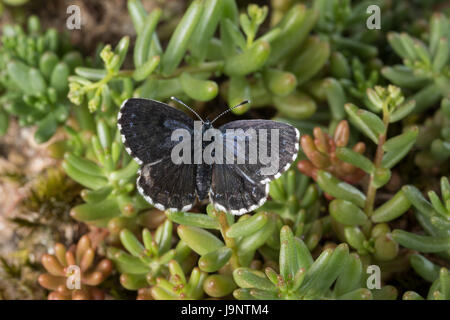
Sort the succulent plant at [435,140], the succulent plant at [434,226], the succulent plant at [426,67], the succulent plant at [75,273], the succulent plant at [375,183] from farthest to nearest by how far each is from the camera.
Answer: the succulent plant at [426,67], the succulent plant at [435,140], the succulent plant at [75,273], the succulent plant at [375,183], the succulent plant at [434,226]

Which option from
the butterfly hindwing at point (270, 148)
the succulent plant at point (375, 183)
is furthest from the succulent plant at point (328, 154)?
the butterfly hindwing at point (270, 148)

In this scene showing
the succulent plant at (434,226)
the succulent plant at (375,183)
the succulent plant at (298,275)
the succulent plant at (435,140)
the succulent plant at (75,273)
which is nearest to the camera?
the succulent plant at (298,275)

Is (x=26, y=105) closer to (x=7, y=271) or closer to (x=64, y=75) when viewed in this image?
(x=64, y=75)

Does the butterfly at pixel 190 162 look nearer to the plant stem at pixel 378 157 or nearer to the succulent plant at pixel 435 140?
the plant stem at pixel 378 157

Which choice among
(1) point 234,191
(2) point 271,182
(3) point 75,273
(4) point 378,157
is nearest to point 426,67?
(4) point 378,157

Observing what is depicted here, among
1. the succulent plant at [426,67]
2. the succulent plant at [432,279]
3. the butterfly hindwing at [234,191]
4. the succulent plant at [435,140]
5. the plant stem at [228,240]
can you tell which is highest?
the succulent plant at [426,67]

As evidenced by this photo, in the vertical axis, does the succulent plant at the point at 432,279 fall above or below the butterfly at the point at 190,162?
below

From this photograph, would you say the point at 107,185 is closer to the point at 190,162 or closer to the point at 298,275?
the point at 190,162

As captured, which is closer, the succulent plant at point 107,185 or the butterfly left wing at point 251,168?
the butterfly left wing at point 251,168
